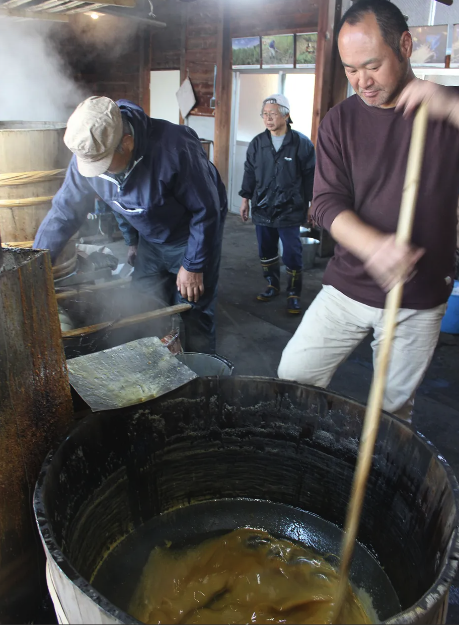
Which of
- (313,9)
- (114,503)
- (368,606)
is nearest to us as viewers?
(368,606)

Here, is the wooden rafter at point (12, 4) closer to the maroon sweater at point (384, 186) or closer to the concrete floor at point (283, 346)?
the maroon sweater at point (384, 186)

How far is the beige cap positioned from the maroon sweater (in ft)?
3.41

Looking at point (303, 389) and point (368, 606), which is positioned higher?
point (303, 389)

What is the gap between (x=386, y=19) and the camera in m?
1.91

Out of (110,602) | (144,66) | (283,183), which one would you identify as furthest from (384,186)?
(144,66)

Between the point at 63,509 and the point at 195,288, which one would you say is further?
the point at 195,288

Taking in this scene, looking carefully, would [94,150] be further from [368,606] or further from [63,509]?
[368,606]

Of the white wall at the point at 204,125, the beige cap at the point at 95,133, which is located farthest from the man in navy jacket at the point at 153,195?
the white wall at the point at 204,125

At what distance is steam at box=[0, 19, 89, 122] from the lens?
636 centimetres

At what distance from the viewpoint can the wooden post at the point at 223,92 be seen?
9.06m

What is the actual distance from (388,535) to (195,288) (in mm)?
1759

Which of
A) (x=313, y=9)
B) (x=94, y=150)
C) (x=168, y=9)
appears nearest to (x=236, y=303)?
(x=94, y=150)

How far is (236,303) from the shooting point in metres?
5.70

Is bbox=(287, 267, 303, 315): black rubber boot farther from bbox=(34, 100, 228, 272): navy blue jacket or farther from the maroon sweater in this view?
the maroon sweater
